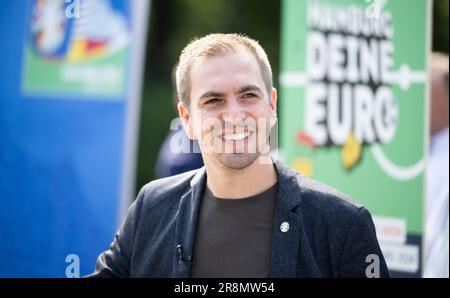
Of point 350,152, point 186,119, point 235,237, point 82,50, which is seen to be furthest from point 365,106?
point 82,50

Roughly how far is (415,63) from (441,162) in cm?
56

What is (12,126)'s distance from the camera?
4.77 m

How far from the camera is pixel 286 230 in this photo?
210cm

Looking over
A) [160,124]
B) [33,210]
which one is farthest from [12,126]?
[160,124]

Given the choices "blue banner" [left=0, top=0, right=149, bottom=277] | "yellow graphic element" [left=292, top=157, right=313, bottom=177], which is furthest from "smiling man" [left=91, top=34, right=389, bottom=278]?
"blue banner" [left=0, top=0, right=149, bottom=277]

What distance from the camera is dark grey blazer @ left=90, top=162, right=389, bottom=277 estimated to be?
81.6 inches

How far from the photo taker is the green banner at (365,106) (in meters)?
3.33

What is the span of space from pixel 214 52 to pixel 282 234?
0.70 m

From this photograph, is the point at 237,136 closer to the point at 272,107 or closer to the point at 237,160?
the point at 237,160

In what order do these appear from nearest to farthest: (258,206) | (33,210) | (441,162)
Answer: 1. (258,206)
2. (441,162)
3. (33,210)

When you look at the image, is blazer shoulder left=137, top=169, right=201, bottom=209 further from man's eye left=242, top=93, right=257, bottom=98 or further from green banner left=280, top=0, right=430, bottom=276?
green banner left=280, top=0, right=430, bottom=276

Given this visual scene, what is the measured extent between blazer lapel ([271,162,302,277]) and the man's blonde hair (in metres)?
0.38

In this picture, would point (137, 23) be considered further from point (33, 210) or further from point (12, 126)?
point (33, 210)

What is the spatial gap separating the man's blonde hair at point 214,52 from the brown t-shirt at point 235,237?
0.43 meters
